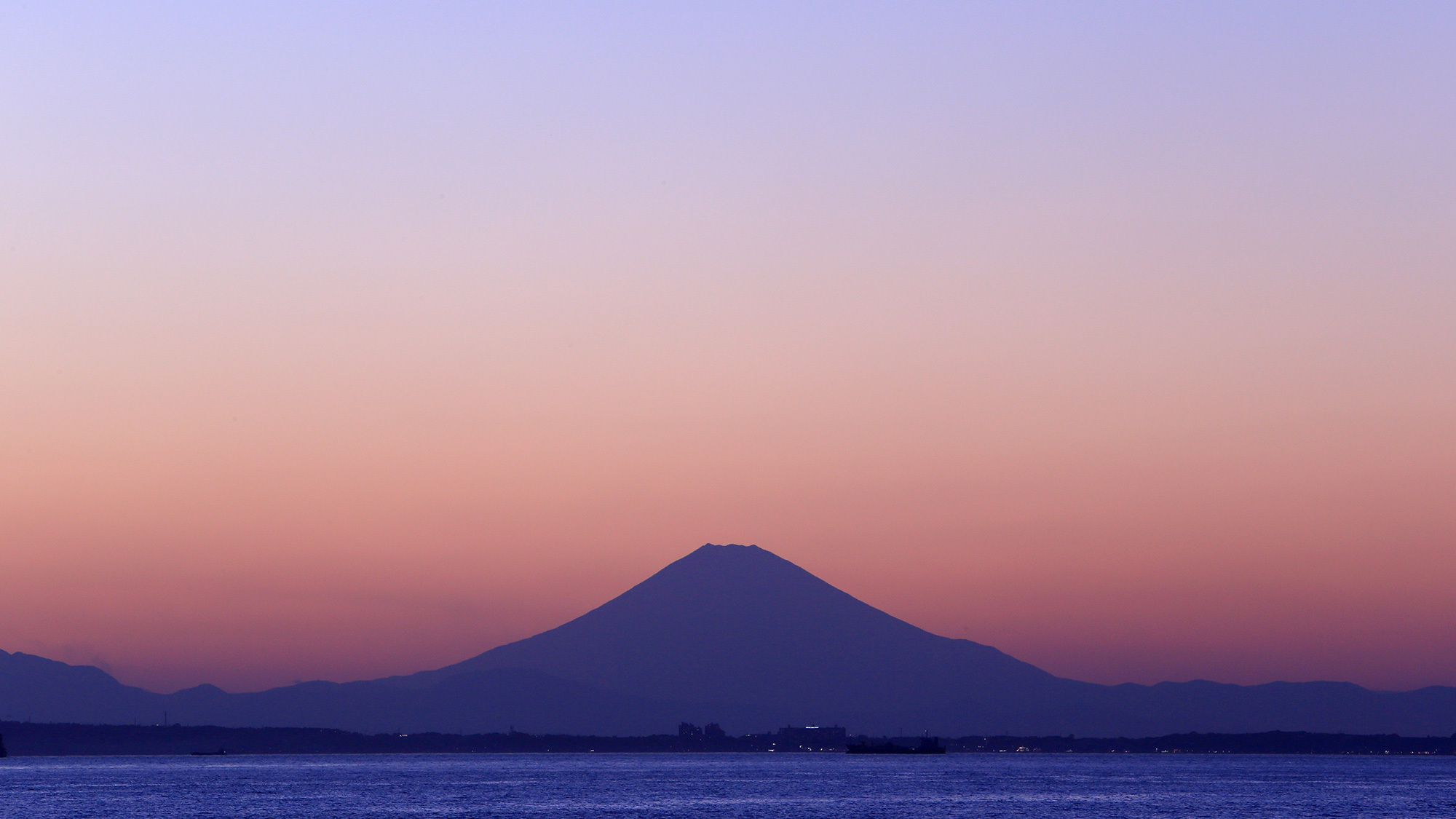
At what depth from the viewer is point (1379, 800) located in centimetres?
17100

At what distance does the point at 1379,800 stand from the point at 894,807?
207ft

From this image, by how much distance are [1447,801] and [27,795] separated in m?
163

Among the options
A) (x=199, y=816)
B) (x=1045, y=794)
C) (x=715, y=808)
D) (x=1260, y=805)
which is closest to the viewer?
(x=199, y=816)

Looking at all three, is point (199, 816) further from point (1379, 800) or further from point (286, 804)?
point (1379, 800)

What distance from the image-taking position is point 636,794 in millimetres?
174375

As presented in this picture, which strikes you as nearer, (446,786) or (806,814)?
(806,814)

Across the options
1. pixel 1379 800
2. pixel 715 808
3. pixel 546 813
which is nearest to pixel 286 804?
pixel 546 813

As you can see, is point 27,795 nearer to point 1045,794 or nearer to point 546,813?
point 546,813

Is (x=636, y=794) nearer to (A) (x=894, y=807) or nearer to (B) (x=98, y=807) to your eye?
(A) (x=894, y=807)

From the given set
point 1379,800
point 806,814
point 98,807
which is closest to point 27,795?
point 98,807

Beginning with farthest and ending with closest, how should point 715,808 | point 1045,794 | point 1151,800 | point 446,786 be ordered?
point 446,786
point 1045,794
point 1151,800
point 715,808

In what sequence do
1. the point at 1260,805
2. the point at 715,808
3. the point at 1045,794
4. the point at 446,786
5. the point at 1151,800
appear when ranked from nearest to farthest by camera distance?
1. the point at 715,808
2. the point at 1260,805
3. the point at 1151,800
4. the point at 1045,794
5. the point at 446,786

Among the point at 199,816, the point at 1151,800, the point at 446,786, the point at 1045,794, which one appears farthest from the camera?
the point at 446,786

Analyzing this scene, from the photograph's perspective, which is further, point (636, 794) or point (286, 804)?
point (636, 794)
